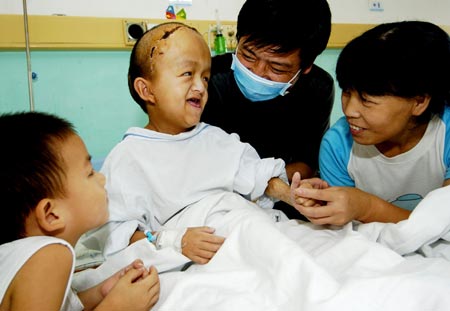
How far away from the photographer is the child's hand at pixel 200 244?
0.96m

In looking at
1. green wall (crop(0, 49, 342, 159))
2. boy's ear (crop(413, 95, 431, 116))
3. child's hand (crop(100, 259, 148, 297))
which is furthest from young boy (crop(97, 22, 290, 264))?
green wall (crop(0, 49, 342, 159))

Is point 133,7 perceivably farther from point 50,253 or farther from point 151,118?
point 50,253

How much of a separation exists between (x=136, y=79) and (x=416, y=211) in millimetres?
1010

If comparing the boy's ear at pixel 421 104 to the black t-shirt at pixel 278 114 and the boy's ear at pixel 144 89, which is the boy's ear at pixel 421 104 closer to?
the black t-shirt at pixel 278 114

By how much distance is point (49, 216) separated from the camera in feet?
2.75

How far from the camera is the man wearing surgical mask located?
4.13 ft

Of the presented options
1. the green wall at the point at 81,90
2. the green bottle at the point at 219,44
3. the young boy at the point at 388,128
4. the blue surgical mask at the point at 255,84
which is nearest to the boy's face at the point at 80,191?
the young boy at the point at 388,128

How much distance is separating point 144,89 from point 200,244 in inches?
25.7

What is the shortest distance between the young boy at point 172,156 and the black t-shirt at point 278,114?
0.24 m

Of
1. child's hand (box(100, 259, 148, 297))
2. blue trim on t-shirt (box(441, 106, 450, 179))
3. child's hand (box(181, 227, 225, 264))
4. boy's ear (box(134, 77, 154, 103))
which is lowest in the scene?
child's hand (box(100, 259, 148, 297))

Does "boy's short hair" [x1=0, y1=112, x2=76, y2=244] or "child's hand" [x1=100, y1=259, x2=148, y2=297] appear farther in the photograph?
"child's hand" [x1=100, y1=259, x2=148, y2=297]

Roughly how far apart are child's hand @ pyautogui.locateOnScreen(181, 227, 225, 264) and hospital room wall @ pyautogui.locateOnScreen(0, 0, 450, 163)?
1362 mm

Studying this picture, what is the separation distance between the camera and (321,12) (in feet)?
4.24

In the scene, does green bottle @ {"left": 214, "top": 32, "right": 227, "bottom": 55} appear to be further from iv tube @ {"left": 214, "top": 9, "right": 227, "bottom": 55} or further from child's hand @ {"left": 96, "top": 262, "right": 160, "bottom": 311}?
child's hand @ {"left": 96, "top": 262, "right": 160, "bottom": 311}
